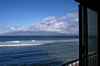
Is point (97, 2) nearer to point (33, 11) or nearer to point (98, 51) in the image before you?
point (98, 51)

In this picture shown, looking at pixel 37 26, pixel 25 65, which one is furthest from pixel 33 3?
pixel 37 26

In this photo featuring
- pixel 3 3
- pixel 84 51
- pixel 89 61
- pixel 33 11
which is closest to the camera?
pixel 84 51

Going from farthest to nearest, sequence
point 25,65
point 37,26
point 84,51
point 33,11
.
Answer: point 37,26 < point 33,11 < point 25,65 < point 84,51

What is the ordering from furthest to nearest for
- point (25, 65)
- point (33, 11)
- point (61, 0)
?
point (33, 11) < point (61, 0) < point (25, 65)

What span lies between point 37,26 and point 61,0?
29128mm

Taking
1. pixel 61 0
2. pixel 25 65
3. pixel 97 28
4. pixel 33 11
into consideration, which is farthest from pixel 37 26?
pixel 97 28

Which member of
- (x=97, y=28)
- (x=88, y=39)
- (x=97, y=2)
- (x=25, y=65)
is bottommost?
(x=25, y=65)

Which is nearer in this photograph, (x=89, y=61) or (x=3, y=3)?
(x=89, y=61)

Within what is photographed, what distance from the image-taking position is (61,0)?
24812 mm

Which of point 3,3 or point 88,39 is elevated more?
point 3,3

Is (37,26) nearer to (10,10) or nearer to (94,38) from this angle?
(10,10)

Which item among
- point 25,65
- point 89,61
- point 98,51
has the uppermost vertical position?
point 98,51

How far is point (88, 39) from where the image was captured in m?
1.86

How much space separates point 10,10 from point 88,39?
2844 centimetres
